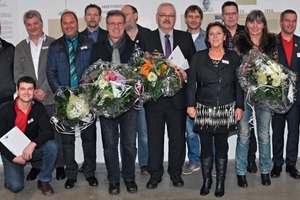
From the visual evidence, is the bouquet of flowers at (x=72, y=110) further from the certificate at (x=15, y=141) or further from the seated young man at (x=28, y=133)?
the certificate at (x=15, y=141)

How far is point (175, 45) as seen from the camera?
4387 mm

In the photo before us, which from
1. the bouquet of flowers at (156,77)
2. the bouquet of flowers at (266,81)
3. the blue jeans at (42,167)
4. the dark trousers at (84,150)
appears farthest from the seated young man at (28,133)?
the bouquet of flowers at (266,81)

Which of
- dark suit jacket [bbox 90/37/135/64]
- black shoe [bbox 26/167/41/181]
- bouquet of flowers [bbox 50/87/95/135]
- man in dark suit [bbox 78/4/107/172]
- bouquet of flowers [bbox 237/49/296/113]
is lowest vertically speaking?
black shoe [bbox 26/167/41/181]

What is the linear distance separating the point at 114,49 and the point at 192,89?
2.75 feet

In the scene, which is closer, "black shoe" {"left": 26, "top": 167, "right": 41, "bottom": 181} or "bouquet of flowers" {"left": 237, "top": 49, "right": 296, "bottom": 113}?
"bouquet of flowers" {"left": 237, "top": 49, "right": 296, "bottom": 113}

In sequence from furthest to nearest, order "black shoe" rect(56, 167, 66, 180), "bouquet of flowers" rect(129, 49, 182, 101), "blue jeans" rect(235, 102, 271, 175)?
"black shoe" rect(56, 167, 66, 180) < "blue jeans" rect(235, 102, 271, 175) < "bouquet of flowers" rect(129, 49, 182, 101)

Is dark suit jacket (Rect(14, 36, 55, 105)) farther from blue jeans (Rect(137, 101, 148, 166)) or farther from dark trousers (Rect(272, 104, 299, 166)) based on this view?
dark trousers (Rect(272, 104, 299, 166))

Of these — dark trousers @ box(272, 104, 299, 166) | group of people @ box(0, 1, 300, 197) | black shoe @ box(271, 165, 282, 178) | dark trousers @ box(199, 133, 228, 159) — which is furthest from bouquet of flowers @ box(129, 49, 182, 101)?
Answer: black shoe @ box(271, 165, 282, 178)

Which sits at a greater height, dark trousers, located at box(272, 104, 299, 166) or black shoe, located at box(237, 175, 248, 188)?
dark trousers, located at box(272, 104, 299, 166)

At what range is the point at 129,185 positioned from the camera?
4.41 metres

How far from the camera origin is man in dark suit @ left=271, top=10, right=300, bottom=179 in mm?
4637

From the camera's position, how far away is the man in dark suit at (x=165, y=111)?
4.35m

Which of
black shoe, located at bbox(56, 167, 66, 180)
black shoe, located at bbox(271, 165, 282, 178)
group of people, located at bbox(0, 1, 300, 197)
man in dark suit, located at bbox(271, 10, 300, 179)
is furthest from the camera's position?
black shoe, located at bbox(56, 167, 66, 180)

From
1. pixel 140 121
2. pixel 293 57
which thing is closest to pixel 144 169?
pixel 140 121
